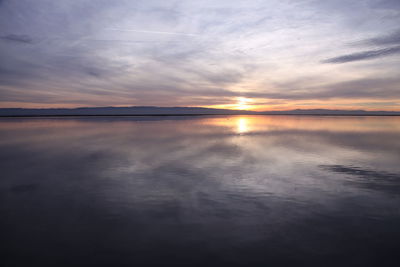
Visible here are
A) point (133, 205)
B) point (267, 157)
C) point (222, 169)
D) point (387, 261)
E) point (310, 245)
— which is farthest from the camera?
point (267, 157)

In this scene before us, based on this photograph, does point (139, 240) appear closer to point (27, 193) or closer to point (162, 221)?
point (162, 221)

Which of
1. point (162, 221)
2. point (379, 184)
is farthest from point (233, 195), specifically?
point (379, 184)

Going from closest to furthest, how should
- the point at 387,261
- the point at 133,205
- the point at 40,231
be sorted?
the point at 387,261 → the point at 40,231 → the point at 133,205

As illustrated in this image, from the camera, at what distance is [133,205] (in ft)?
25.5

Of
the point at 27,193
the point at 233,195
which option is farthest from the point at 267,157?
the point at 27,193

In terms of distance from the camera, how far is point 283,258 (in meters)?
5.08

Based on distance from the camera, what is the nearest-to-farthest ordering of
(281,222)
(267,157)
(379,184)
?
1. (281,222)
2. (379,184)
3. (267,157)

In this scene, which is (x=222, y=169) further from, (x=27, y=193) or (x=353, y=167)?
(x=27, y=193)

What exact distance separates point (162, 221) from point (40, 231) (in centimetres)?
306

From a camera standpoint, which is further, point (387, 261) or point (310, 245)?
point (310, 245)

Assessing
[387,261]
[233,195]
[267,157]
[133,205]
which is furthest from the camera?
[267,157]

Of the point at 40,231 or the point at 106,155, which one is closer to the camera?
the point at 40,231

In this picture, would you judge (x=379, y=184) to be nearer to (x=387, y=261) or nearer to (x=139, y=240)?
(x=387, y=261)

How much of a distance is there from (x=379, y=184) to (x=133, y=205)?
10116 mm
